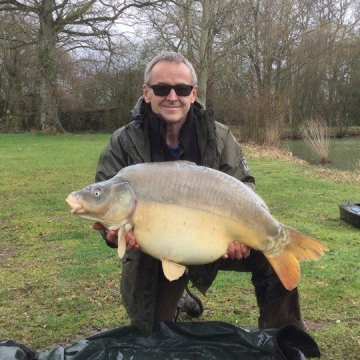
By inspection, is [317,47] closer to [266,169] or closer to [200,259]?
[266,169]

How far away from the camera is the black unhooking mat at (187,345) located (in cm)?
196

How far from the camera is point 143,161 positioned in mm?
A: 2242

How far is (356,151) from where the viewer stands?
1599 centimetres

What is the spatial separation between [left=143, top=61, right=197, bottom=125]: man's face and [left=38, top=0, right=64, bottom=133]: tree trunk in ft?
55.0

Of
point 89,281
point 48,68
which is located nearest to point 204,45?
point 48,68

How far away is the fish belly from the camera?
5.84ft

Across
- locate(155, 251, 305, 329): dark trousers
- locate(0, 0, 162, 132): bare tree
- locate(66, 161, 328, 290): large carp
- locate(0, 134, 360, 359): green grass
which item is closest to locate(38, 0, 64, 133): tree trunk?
locate(0, 0, 162, 132): bare tree

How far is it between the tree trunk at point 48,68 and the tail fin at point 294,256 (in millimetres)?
17360

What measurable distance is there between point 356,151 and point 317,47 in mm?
8758

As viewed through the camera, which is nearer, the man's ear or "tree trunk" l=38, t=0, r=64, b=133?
the man's ear

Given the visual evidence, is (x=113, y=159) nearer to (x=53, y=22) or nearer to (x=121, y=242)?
(x=121, y=242)

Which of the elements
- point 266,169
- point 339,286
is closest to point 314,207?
point 339,286

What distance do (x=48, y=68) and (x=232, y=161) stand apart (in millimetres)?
17224

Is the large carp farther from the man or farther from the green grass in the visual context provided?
the green grass
